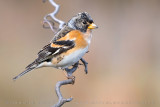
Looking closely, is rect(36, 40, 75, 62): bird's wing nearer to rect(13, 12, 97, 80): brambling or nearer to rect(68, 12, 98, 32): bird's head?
rect(13, 12, 97, 80): brambling

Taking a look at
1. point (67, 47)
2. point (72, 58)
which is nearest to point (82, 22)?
point (67, 47)

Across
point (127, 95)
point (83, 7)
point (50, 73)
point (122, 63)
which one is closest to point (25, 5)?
point (83, 7)

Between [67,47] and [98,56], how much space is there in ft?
8.10

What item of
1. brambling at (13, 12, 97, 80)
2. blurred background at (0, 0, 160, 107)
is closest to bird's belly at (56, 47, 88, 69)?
brambling at (13, 12, 97, 80)

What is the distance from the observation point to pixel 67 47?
4.04 metres

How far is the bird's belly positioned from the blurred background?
1.48 m

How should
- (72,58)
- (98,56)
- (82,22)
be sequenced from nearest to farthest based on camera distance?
1. (72,58)
2. (82,22)
3. (98,56)

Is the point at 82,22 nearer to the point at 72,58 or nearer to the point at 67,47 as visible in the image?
the point at 67,47

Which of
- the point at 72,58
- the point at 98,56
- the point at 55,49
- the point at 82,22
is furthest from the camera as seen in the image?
the point at 98,56

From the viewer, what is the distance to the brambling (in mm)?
3955

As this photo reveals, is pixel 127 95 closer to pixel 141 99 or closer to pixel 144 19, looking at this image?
pixel 141 99

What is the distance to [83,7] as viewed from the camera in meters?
6.97

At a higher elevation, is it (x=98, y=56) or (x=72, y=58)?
(x=72, y=58)

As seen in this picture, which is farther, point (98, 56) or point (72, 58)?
point (98, 56)
